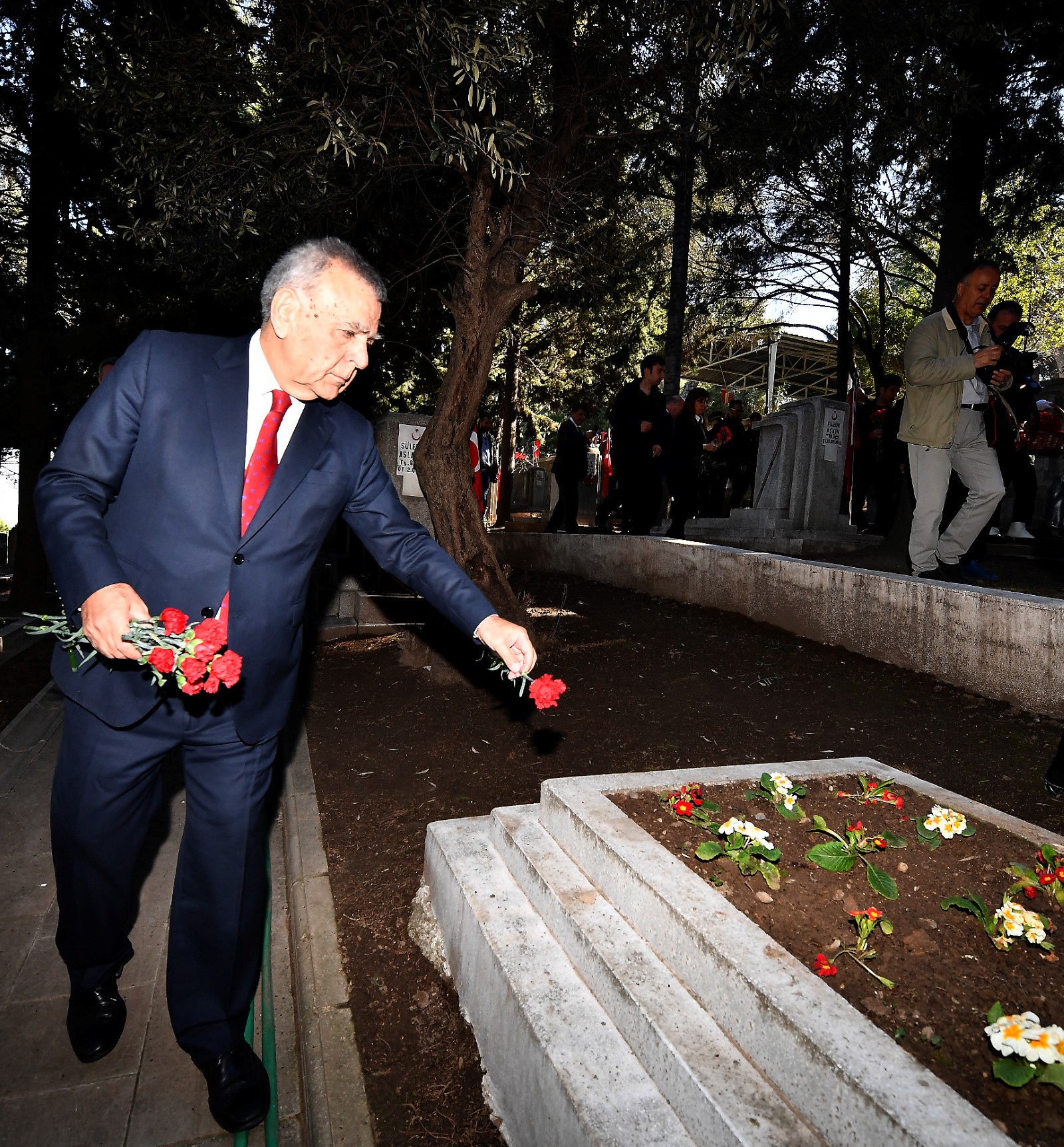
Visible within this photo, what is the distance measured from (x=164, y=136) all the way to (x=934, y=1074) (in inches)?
291

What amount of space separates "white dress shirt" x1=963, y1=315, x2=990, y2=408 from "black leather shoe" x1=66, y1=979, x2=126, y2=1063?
644 cm

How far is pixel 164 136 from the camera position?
6.34 m

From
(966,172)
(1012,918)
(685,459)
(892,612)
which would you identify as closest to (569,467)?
(685,459)

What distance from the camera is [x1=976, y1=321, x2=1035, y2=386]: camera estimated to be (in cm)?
630

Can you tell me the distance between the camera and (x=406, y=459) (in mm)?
8336

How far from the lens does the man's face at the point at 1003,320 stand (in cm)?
742

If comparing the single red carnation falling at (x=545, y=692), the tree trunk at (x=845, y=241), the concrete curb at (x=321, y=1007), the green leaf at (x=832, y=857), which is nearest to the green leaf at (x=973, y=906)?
the green leaf at (x=832, y=857)

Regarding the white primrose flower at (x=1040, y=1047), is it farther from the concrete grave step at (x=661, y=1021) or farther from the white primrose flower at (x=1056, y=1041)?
the concrete grave step at (x=661, y=1021)

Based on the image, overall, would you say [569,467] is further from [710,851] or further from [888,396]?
[710,851]

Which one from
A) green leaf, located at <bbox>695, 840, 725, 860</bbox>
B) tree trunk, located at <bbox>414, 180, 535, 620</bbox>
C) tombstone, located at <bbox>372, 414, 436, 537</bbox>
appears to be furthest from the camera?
tombstone, located at <bbox>372, 414, 436, 537</bbox>

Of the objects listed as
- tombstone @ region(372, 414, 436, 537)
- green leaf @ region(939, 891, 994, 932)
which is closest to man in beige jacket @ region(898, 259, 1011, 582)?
tombstone @ region(372, 414, 436, 537)

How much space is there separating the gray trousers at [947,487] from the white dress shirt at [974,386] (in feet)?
0.34

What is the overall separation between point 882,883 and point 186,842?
6.83 feet

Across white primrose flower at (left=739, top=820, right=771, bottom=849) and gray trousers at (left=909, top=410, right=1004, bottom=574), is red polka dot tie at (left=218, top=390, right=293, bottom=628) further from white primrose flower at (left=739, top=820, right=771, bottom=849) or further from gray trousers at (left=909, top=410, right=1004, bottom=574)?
gray trousers at (left=909, top=410, right=1004, bottom=574)
